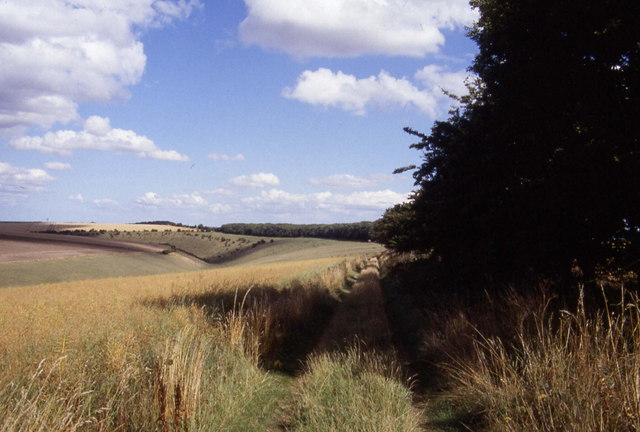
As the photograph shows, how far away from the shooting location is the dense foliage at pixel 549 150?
8.95 m

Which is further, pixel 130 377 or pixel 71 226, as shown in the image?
pixel 71 226

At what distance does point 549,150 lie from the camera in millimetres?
10461

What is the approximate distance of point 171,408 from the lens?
512cm

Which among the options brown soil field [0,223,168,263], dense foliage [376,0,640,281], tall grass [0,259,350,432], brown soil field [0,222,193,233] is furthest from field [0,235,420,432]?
brown soil field [0,222,193,233]

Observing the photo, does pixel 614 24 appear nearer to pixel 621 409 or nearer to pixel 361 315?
pixel 621 409

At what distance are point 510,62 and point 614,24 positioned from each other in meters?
2.37

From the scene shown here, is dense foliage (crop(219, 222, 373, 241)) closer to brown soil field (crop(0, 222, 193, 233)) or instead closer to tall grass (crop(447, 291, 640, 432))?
brown soil field (crop(0, 222, 193, 233))

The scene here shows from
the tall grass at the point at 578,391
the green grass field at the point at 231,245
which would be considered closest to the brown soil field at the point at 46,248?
the green grass field at the point at 231,245

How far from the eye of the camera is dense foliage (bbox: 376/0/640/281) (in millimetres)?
8945

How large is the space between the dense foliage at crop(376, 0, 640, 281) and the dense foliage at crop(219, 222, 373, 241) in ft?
301

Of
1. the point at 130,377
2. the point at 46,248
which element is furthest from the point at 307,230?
the point at 130,377

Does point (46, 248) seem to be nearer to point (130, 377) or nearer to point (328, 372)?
point (328, 372)

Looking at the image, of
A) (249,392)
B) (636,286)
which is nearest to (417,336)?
(636,286)

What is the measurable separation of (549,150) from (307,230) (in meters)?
117
